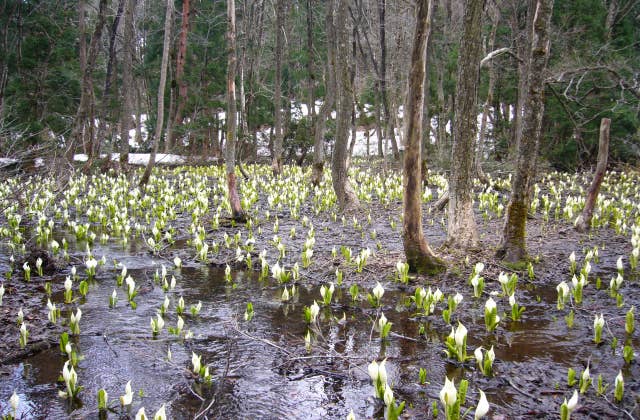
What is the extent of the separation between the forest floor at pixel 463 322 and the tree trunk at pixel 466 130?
0.37 metres

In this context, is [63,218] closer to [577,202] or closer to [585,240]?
[585,240]

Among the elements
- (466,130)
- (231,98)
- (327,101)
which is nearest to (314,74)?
(327,101)

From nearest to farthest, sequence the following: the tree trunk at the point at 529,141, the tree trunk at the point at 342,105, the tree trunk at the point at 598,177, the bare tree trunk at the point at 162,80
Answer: the tree trunk at the point at 529,141
the tree trunk at the point at 598,177
the tree trunk at the point at 342,105
the bare tree trunk at the point at 162,80

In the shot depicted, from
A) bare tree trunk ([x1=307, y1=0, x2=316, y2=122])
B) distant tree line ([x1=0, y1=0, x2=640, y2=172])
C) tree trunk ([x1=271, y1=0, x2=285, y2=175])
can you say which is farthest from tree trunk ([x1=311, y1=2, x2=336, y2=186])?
bare tree trunk ([x1=307, y1=0, x2=316, y2=122])

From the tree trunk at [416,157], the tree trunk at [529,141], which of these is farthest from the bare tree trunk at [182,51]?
the tree trunk at [529,141]

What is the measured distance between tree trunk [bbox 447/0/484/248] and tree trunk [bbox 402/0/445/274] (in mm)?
863

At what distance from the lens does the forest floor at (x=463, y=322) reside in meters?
3.76

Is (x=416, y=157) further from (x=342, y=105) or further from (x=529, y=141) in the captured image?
(x=342, y=105)

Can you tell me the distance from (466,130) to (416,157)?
1.26m

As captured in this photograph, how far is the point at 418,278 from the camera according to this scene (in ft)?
22.0

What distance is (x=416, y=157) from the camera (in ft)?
20.8

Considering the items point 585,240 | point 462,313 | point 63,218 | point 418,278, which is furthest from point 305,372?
point 63,218

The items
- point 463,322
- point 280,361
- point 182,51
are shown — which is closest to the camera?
point 280,361

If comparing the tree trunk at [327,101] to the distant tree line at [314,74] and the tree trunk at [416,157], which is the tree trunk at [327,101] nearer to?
the distant tree line at [314,74]
